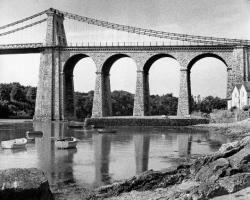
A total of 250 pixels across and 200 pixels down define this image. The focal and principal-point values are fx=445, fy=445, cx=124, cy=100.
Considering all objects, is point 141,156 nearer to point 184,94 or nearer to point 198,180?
point 198,180

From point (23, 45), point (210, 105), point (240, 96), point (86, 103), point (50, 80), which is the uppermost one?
point (23, 45)

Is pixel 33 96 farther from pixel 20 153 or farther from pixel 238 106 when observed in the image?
pixel 20 153

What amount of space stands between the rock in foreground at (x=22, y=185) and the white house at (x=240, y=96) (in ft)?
177

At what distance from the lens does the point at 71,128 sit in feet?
193

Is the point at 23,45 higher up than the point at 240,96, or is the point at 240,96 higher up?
the point at 23,45

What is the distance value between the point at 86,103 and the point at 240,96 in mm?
48807

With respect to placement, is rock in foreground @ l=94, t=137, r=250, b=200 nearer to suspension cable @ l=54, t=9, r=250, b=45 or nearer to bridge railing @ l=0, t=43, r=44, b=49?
suspension cable @ l=54, t=9, r=250, b=45

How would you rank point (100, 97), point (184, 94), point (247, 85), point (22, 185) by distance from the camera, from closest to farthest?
point (22, 185) < point (247, 85) < point (184, 94) < point (100, 97)

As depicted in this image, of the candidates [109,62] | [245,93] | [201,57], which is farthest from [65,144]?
[109,62]

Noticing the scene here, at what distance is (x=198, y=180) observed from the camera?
14664mm

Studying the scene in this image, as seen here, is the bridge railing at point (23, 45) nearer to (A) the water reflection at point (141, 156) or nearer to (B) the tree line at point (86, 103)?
(B) the tree line at point (86, 103)

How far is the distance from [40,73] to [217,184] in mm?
65490

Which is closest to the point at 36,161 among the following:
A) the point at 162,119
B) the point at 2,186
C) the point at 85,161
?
the point at 85,161

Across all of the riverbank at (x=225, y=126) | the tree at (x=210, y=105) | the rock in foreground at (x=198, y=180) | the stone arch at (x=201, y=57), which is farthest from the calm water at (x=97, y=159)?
the tree at (x=210, y=105)
